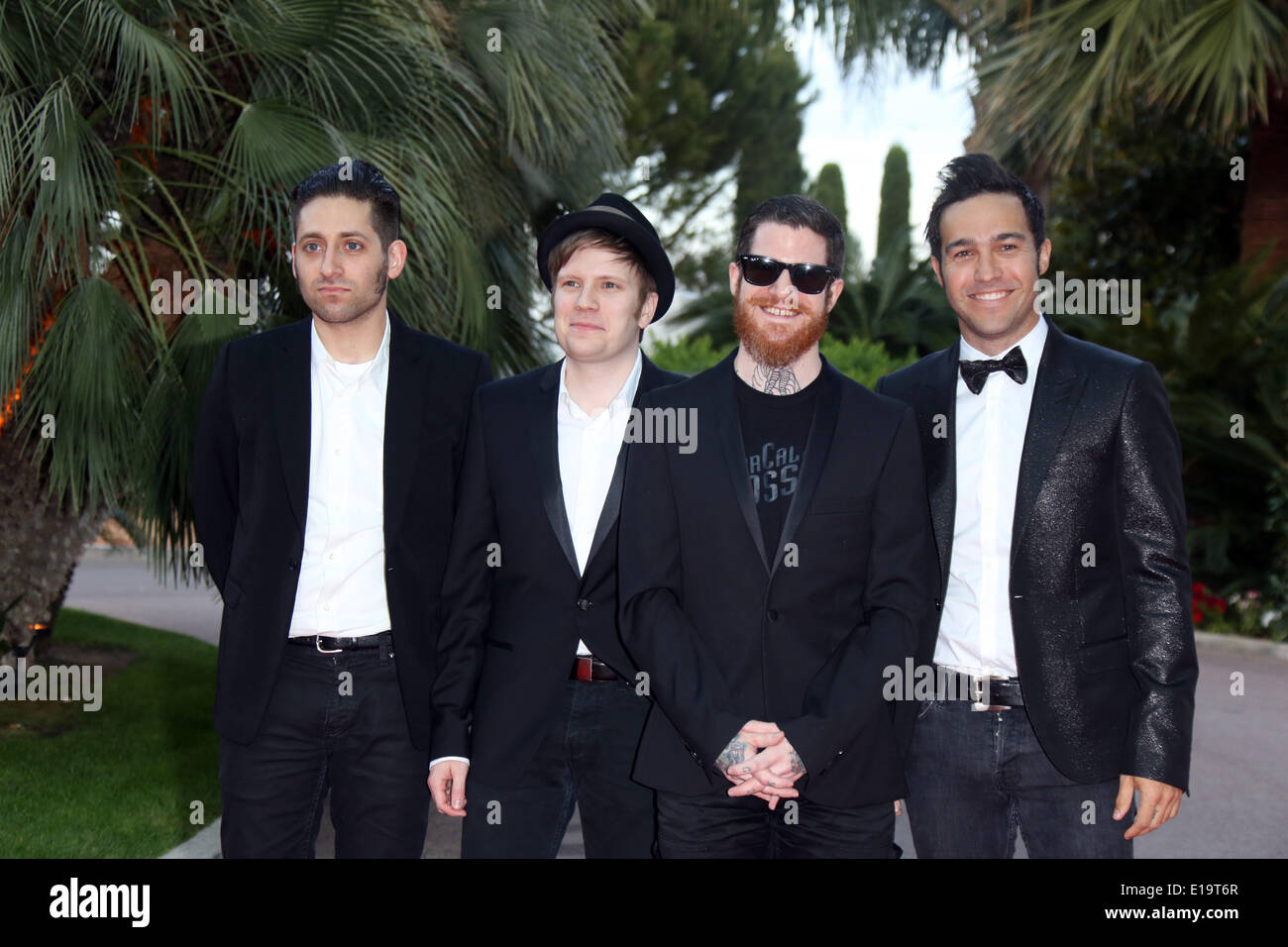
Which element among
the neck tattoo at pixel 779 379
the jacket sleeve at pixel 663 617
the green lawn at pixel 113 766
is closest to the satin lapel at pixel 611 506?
the jacket sleeve at pixel 663 617

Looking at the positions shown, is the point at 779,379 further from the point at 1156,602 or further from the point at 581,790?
the point at 581,790

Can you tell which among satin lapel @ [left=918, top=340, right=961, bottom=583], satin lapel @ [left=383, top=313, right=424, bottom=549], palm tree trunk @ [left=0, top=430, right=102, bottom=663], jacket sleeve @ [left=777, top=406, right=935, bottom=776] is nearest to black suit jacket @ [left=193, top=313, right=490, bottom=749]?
satin lapel @ [left=383, top=313, right=424, bottom=549]

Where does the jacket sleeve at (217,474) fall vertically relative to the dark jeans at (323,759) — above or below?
above

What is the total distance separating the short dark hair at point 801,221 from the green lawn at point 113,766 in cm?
426

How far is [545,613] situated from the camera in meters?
3.08

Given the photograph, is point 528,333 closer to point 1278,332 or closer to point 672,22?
point 1278,332

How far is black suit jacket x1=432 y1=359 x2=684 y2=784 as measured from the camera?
3.04 m

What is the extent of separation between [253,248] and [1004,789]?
5.09m

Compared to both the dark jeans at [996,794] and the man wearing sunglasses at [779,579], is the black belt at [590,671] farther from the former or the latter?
the dark jeans at [996,794]

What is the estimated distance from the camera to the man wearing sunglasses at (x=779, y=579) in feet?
8.87

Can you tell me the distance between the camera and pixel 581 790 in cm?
308

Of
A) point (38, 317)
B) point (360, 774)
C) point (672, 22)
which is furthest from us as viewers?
point (672, 22)

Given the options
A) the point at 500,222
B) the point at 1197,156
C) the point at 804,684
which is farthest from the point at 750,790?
the point at 1197,156

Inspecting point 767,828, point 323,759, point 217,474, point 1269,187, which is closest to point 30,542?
point 217,474
